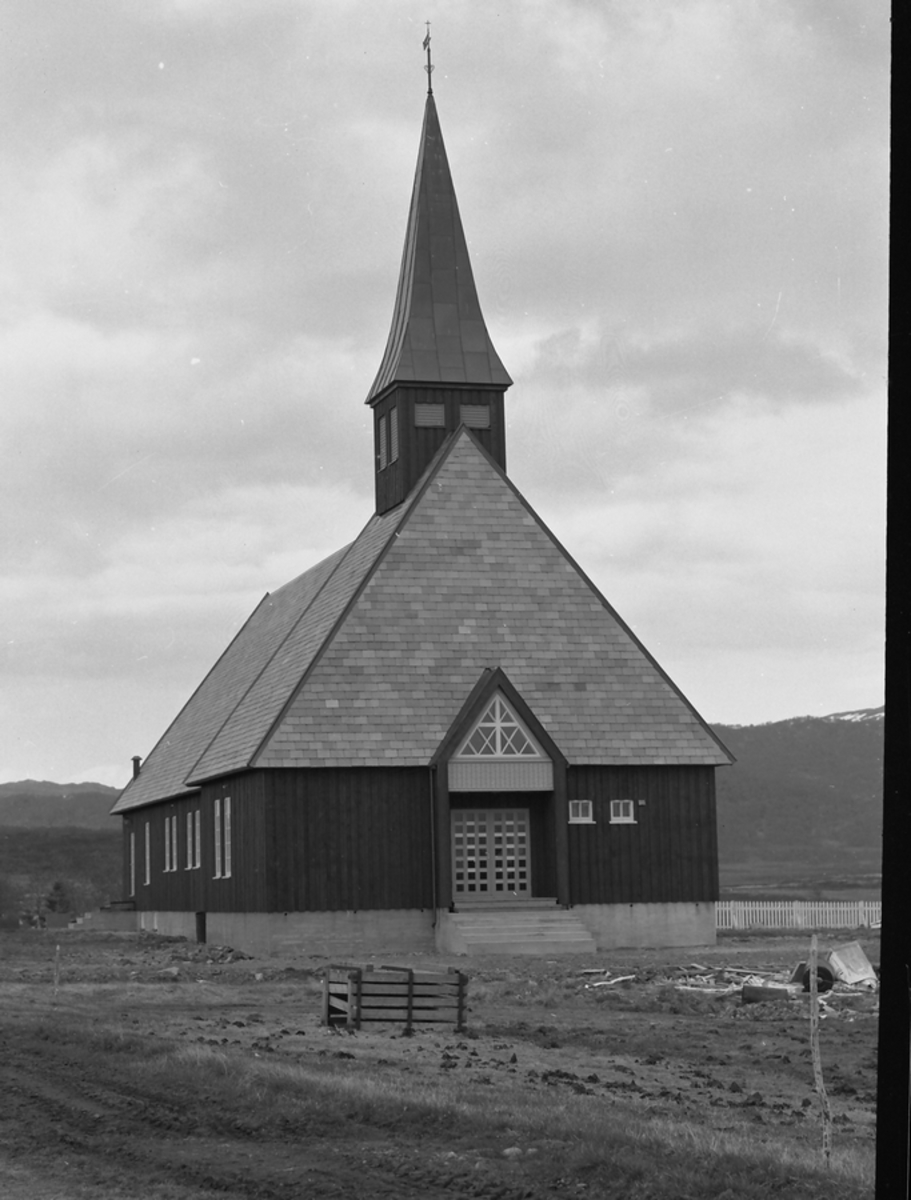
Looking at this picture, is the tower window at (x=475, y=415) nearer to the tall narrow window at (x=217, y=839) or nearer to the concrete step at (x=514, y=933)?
the tall narrow window at (x=217, y=839)

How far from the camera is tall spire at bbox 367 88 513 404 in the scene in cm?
4691

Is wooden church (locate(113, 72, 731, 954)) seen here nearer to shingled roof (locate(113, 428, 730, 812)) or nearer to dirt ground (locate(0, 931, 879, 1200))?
shingled roof (locate(113, 428, 730, 812))

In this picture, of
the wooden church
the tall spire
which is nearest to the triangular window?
the wooden church

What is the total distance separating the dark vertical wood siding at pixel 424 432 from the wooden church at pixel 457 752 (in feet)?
0.17

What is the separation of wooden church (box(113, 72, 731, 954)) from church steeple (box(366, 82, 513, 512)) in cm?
8

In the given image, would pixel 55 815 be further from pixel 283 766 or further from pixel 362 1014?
pixel 362 1014

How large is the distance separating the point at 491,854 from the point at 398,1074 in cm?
2417

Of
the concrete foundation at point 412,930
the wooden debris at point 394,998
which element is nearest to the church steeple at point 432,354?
the concrete foundation at point 412,930

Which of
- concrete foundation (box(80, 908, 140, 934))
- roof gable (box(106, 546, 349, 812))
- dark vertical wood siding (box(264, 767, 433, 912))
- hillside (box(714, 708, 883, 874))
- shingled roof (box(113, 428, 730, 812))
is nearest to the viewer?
dark vertical wood siding (box(264, 767, 433, 912))

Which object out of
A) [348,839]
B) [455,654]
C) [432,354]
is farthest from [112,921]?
[432,354]

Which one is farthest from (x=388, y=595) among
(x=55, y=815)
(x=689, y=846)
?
(x=55, y=815)

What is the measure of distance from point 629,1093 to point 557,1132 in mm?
3081

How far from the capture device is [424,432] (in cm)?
4641

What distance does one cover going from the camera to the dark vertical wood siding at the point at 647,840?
41.9 m
